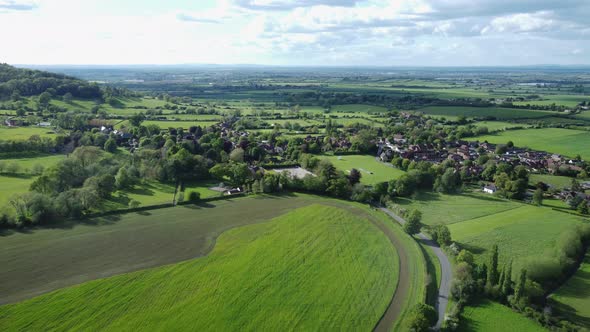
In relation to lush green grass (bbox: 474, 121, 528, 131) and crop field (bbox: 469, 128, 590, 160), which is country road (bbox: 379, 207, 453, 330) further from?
lush green grass (bbox: 474, 121, 528, 131)

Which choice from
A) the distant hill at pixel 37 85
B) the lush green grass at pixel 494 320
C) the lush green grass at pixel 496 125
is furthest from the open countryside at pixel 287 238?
the distant hill at pixel 37 85

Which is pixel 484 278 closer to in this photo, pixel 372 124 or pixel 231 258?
pixel 231 258

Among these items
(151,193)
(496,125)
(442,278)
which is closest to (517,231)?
(442,278)

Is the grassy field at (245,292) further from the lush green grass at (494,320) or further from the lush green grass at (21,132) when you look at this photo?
the lush green grass at (21,132)

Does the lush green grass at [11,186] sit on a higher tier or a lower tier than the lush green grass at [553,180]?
higher

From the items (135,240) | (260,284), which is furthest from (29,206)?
(260,284)
